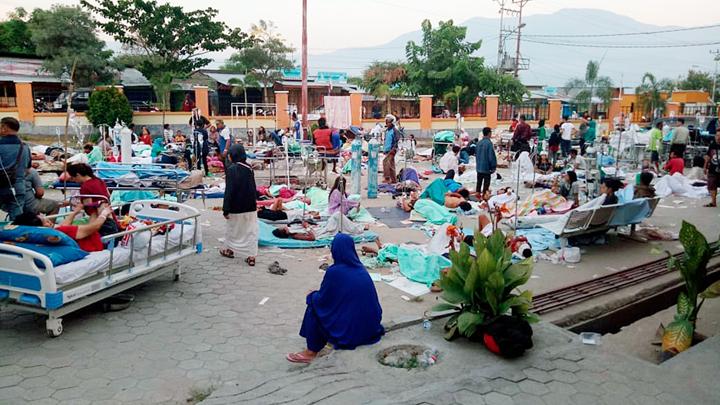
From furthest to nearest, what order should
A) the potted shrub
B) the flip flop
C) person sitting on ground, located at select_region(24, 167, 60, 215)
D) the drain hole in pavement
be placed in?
person sitting on ground, located at select_region(24, 167, 60, 215), the flip flop, the potted shrub, the drain hole in pavement

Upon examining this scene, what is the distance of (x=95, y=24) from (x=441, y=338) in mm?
31615

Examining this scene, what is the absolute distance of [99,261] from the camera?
537 centimetres

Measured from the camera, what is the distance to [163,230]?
263 inches

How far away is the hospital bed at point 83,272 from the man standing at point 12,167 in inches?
67.0

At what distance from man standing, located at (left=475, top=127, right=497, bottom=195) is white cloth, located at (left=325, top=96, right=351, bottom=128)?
244 inches

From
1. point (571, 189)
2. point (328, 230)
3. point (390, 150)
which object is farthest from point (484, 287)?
point (390, 150)

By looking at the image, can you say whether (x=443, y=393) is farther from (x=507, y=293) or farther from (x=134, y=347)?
(x=134, y=347)

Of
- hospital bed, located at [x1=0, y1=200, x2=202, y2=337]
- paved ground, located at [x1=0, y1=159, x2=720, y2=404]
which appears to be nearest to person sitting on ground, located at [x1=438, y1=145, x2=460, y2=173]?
paved ground, located at [x1=0, y1=159, x2=720, y2=404]

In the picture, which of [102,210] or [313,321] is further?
[102,210]

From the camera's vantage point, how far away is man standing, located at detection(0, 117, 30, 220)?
6.37m

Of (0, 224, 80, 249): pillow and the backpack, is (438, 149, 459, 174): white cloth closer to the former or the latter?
the backpack

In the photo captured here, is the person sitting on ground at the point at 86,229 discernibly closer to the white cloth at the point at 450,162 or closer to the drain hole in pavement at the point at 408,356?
the drain hole in pavement at the point at 408,356

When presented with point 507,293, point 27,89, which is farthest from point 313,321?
point 27,89

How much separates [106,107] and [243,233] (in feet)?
63.3
